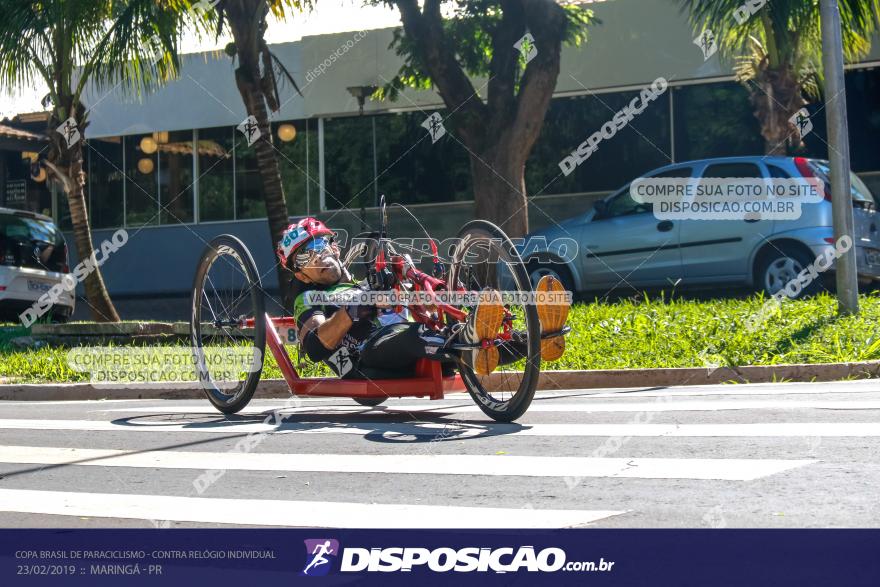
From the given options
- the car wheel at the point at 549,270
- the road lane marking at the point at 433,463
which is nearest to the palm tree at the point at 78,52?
the car wheel at the point at 549,270

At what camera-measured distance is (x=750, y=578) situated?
3.79m

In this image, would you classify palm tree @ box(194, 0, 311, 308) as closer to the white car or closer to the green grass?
the green grass

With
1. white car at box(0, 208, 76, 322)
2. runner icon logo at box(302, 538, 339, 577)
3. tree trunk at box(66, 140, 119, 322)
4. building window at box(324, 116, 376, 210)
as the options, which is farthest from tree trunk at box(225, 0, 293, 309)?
runner icon logo at box(302, 538, 339, 577)

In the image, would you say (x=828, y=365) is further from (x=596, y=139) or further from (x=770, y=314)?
(x=596, y=139)

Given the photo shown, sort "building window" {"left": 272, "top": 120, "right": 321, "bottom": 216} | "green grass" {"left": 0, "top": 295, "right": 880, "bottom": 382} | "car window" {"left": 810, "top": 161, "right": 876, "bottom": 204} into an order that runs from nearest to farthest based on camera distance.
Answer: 1. "green grass" {"left": 0, "top": 295, "right": 880, "bottom": 382}
2. "car window" {"left": 810, "top": 161, "right": 876, "bottom": 204}
3. "building window" {"left": 272, "top": 120, "right": 321, "bottom": 216}

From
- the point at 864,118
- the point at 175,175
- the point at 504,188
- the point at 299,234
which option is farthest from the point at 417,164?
the point at 299,234

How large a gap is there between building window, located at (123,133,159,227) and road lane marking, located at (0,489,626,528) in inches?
965

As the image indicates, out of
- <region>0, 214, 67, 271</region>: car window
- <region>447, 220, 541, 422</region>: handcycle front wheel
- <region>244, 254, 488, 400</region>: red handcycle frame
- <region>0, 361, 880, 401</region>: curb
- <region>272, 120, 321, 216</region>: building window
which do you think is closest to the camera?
<region>447, 220, 541, 422</region>: handcycle front wheel

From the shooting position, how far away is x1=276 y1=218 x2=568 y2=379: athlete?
22.0 feet

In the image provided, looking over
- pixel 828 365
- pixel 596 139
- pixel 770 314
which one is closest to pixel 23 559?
pixel 828 365

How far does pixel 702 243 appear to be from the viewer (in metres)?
15.8

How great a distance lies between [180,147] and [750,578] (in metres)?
26.7

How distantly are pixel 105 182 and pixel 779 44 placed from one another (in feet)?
61.9

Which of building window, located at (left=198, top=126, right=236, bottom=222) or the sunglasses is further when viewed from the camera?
building window, located at (left=198, top=126, right=236, bottom=222)
